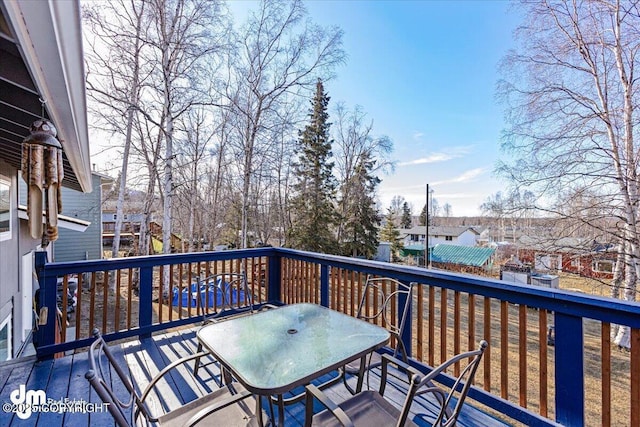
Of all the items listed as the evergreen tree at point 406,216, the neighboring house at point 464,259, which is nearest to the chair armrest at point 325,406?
the neighboring house at point 464,259

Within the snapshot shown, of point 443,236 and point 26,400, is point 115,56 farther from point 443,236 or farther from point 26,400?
point 443,236

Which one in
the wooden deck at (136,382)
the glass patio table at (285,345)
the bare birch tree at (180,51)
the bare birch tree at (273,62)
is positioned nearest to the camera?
the glass patio table at (285,345)

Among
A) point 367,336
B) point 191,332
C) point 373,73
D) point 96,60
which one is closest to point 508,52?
point 373,73

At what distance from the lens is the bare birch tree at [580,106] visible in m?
6.40

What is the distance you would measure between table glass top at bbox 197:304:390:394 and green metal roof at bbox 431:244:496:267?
20302 mm

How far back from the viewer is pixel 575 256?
7.16 meters

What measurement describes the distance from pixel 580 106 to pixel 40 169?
9.52 meters

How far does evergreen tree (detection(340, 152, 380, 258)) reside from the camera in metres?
17.2

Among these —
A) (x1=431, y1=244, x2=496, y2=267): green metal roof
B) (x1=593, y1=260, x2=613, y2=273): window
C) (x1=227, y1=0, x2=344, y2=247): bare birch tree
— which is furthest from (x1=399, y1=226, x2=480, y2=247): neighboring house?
(x1=227, y1=0, x2=344, y2=247): bare birch tree

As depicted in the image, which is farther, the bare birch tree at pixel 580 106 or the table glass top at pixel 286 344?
the bare birch tree at pixel 580 106

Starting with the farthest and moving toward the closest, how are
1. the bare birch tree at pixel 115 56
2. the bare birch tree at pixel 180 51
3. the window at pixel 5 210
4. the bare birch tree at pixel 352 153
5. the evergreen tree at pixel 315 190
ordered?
the bare birch tree at pixel 352 153
the evergreen tree at pixel 315 190
the bare birch tree at pixel 180 51
the bare birch tree at pixel 115 56
the window at pixel 5 210

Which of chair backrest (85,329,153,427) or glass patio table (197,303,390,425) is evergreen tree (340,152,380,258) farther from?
chair backrest (85,329,153,427)

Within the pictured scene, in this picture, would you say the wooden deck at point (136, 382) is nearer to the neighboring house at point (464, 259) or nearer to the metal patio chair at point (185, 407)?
the metal patio chair at point (185, 407)

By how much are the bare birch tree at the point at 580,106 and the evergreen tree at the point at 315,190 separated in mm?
9731
